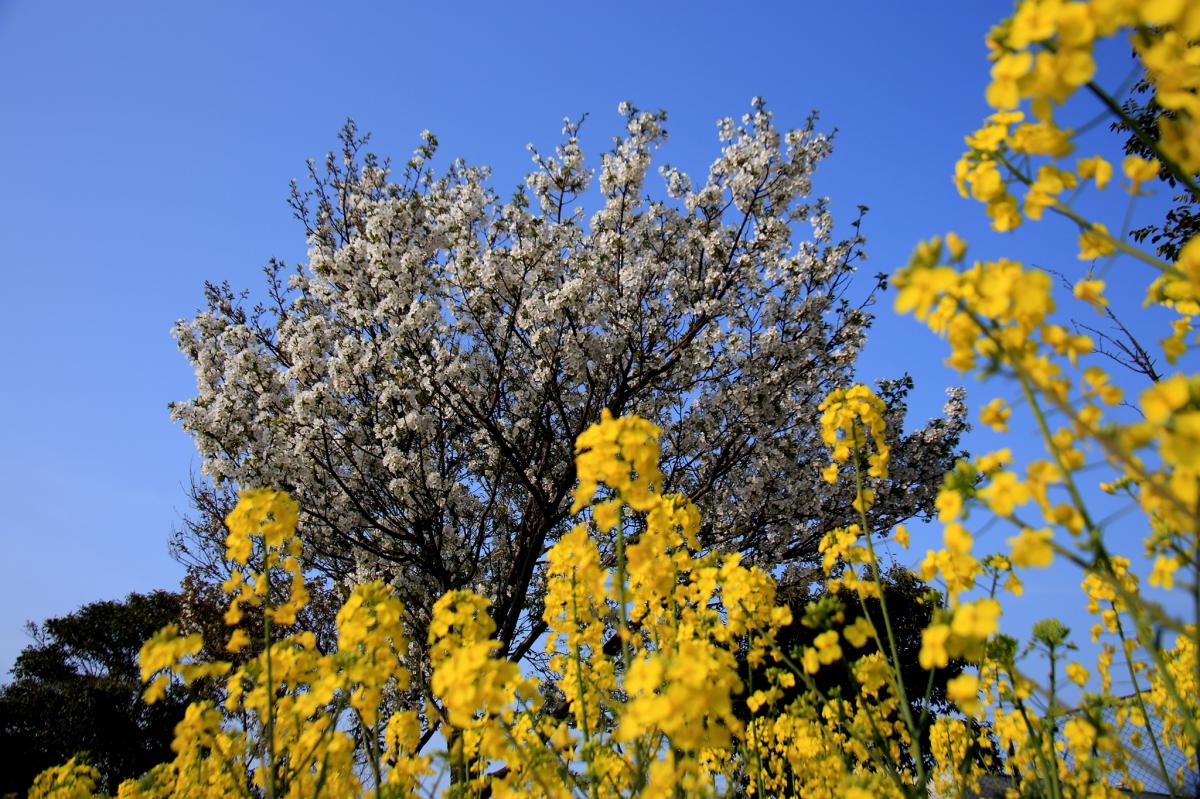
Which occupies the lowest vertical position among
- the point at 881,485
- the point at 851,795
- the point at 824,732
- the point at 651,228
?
the point at 851,795

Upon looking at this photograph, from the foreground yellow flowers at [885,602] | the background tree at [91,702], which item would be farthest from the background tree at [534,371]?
the background tree at [91,702]

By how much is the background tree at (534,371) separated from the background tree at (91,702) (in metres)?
10.4

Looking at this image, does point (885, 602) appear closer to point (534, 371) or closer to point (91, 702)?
point (534, 371)

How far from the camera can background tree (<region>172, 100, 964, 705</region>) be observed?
9.62 metres

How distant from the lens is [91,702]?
16.9 metres

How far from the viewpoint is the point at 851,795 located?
2041 mm

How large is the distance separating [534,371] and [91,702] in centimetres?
1584

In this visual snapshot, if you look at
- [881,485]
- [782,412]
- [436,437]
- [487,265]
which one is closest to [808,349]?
[782,412]

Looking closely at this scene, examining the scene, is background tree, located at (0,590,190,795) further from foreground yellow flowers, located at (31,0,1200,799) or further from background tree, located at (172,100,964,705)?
foreground yellow flowers, located at (31,0,1200,799)

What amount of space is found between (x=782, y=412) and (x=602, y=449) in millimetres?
8622

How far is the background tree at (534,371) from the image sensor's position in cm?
962

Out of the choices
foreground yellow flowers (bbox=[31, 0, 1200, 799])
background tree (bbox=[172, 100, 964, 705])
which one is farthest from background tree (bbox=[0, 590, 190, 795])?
foreground yellow flowers (bbox=[31, 0, 1200, 799])

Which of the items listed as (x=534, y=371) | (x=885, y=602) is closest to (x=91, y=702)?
(x=534, y=371)

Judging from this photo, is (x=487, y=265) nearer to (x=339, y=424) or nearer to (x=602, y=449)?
(x=339, y=424)
